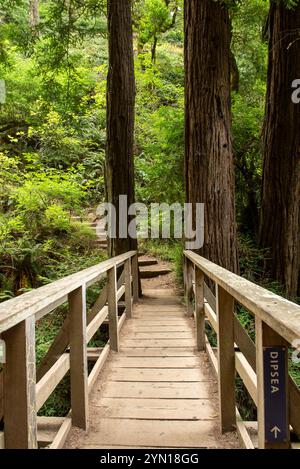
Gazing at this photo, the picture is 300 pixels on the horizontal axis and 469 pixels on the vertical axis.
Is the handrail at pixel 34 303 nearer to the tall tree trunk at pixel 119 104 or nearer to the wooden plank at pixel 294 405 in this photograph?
the wooden plank at pixel 294 405

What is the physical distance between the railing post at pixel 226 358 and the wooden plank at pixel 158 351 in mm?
1633

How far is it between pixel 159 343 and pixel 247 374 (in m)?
Result: 2.61

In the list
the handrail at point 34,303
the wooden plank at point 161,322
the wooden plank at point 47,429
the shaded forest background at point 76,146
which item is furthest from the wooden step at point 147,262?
the wooden plank at point 47,429

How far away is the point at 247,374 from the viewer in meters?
2.16

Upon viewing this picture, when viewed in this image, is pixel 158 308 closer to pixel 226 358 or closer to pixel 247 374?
pixel 226 358

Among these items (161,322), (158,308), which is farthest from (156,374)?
(158,308)

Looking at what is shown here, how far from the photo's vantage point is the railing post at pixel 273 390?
1.53 metres

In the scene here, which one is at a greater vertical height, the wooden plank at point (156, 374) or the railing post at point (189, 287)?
the railing post at point (189, 287)

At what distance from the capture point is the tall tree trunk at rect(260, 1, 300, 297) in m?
6.76

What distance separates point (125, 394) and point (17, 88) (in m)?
12.5

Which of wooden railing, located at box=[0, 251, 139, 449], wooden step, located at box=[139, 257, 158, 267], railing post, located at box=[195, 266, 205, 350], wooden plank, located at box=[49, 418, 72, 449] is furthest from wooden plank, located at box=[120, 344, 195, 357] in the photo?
wooden step, located at box=[139, 257, 158, 267]

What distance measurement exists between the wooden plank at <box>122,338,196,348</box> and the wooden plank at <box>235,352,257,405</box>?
213 centimetres

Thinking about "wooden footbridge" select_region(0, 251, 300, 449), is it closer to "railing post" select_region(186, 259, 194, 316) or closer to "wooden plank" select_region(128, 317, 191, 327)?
"wooden plank" select_region(128, 317, 191, 327)
